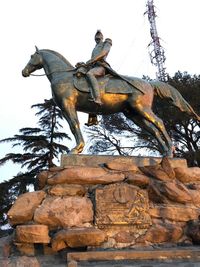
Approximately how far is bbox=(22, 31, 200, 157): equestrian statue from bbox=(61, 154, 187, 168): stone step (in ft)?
0.72

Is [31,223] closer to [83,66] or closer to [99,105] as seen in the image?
[99,105]

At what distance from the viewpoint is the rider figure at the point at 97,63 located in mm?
6715

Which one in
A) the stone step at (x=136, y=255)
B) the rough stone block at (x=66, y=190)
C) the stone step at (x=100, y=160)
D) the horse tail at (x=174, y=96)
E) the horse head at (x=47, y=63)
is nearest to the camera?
the stone step at (x=136, y=255)

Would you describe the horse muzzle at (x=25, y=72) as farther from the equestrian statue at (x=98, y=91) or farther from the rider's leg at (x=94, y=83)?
the rider's leg at (x=94, y=83)

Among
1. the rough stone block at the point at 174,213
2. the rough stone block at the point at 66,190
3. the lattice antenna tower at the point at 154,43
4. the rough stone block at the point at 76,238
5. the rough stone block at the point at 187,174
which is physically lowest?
the rough stone block at the point at 76,238

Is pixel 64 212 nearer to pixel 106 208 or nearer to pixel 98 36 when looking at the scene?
pixel 106 208

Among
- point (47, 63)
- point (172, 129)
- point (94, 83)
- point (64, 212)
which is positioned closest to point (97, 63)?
point (94, 83)

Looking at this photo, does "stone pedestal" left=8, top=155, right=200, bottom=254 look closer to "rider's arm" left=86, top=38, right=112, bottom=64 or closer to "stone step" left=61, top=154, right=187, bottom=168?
"stone step" left=61, top=154, right=187, bottom=168

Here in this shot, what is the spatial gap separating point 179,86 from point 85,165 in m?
12.9

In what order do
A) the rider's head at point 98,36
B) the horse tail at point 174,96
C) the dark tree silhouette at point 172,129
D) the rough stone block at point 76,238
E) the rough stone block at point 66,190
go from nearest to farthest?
the rough stone block at point 76,238
the rough stone block at point 66,190
the horse tail at point 174,96
the rider's head at point 98,36
the dark tree silhouette at point 172,129

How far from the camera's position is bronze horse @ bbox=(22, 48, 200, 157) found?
6766 mm

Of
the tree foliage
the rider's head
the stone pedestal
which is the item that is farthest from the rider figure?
the tree foliage

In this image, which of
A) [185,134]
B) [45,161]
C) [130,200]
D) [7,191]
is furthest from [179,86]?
[130,200]

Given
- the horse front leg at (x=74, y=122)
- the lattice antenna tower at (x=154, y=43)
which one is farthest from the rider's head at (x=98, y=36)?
the lattice antenna tower at (x=154, y=43)
